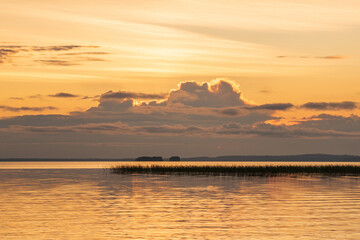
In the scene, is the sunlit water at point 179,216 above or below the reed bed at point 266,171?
below

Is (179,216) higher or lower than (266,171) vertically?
lower

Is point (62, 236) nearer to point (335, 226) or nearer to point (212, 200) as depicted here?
point (335, 226)

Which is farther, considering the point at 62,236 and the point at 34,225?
the point at 34,225

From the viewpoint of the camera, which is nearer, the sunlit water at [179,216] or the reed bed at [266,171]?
the sunlit water at [179,216]

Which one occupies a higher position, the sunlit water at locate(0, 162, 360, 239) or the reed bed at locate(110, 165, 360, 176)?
the reed bed at locate(110, 165, 360, 176)

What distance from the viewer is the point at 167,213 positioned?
36531 millimetres

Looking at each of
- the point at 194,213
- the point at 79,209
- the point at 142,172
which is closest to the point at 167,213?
the point at 194,213

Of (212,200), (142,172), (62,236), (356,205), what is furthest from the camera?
(142,172)

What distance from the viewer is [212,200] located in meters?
46.9

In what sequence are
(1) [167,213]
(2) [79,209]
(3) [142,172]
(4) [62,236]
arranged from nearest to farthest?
(4) [62,236], (1) [167,213], (2) [79,209], (3) [142,172]

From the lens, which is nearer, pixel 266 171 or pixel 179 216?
pixel 179 216

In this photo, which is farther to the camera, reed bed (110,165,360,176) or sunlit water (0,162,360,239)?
reed bed (110,165,360,176)

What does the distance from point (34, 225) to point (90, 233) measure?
418 cm

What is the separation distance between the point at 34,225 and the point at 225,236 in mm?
10154
